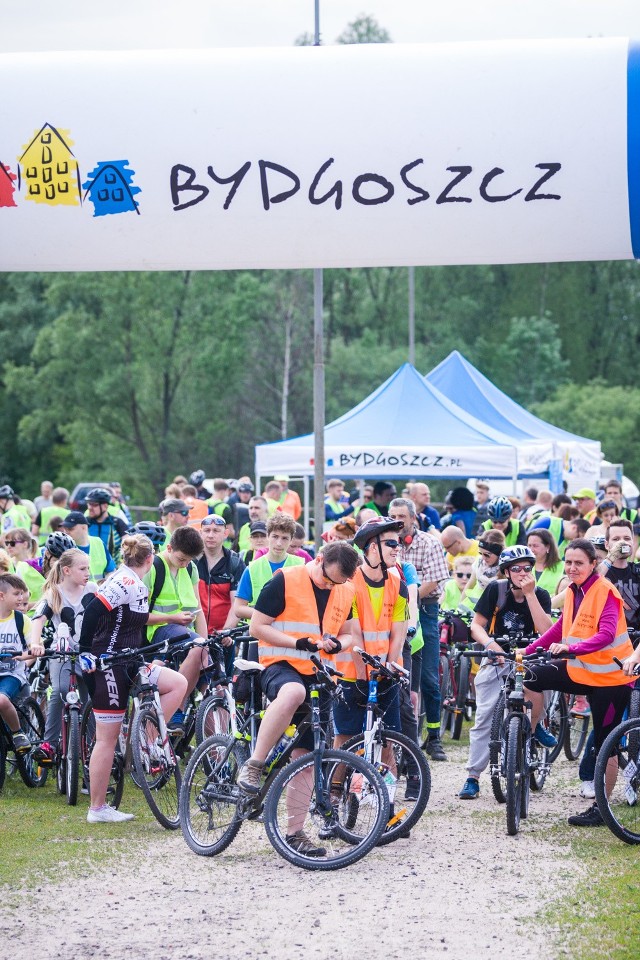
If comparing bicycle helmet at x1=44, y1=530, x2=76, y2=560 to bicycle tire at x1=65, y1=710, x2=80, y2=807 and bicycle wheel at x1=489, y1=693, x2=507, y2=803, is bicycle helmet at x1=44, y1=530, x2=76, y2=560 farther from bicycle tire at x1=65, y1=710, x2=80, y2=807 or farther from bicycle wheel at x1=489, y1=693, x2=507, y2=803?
bicycle wheel at x1=489, y1=693, x2=507, y2=803

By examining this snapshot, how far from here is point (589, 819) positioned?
8.08 metres

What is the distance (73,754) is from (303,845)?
2.11m

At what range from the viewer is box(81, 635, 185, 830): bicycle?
25.5 ft

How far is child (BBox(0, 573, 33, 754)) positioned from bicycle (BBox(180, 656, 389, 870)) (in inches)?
88.4

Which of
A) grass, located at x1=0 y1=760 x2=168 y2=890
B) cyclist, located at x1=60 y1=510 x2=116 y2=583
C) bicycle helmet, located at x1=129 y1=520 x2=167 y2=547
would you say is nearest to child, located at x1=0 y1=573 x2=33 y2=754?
grass, located at x1=0 y1=760 x2=168 y2=890

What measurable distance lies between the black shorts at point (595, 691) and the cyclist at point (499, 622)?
268mm

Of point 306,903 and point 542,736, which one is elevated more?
point 542,736

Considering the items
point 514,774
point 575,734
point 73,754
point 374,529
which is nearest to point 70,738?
point 73,754

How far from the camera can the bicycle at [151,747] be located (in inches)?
306

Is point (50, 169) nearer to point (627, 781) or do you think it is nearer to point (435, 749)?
point (627, 781)

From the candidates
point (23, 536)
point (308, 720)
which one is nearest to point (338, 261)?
point (308, 720)

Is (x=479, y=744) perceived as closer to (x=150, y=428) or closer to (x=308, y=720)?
(x=308, y=720)

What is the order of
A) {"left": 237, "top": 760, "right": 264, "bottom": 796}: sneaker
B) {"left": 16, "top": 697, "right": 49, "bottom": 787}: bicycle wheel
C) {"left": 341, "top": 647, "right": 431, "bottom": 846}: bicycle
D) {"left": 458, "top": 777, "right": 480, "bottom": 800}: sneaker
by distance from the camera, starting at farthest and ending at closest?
1. {"left": 16, "top": 697, "right": 49, "bottom": 787}: bicycle wheel
2. {"left": 458, "top": 777, "right": 480, "bottom": 800}: sneaker
3. {"left": 341, "top": 647, "right": 431, "bottom": 846}: bicycle
4. {"left": 237, "top": 760, "right": 264, "bottom": 796}: sneaker

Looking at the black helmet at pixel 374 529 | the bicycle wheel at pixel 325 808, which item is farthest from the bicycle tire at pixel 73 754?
the black helmet at pixel 374 529
